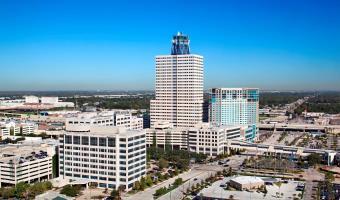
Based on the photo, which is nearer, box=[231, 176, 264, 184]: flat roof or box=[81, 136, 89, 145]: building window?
box=[231, 176, 264, 184]: flat roof

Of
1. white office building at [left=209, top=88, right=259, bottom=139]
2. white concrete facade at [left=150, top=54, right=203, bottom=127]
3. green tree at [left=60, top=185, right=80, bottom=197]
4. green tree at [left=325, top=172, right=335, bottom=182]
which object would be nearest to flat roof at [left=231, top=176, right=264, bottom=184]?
green tree at [left=325, top=172, right=335, bottom=182]

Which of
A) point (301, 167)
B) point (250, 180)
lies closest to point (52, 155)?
point (250, 180)

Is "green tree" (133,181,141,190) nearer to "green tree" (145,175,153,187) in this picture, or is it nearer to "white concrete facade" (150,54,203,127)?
"green tree" (145,175,153,187)

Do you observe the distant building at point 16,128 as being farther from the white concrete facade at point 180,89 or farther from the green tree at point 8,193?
the green tree at point 8,193

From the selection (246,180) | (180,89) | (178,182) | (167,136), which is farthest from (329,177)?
(180,89)

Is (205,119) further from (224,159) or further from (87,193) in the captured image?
(87,193)

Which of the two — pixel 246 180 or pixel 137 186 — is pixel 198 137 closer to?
pixel 246 180

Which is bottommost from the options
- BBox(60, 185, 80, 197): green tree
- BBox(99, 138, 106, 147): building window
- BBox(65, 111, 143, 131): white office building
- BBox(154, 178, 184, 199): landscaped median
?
BBox(154, 178, 184, 199): landscaped median

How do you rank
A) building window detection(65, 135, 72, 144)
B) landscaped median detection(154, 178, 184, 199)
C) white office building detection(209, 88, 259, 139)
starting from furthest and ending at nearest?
white office building detection(209, 88, 259, 139) → building window detection(65, 135, 72, 144) → landscaped median detection(154, 178, 184, 199)

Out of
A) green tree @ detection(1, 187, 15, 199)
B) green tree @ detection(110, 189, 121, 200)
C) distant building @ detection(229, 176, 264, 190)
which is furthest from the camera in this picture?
distant building @ detection(229, 176, 264, 190)
